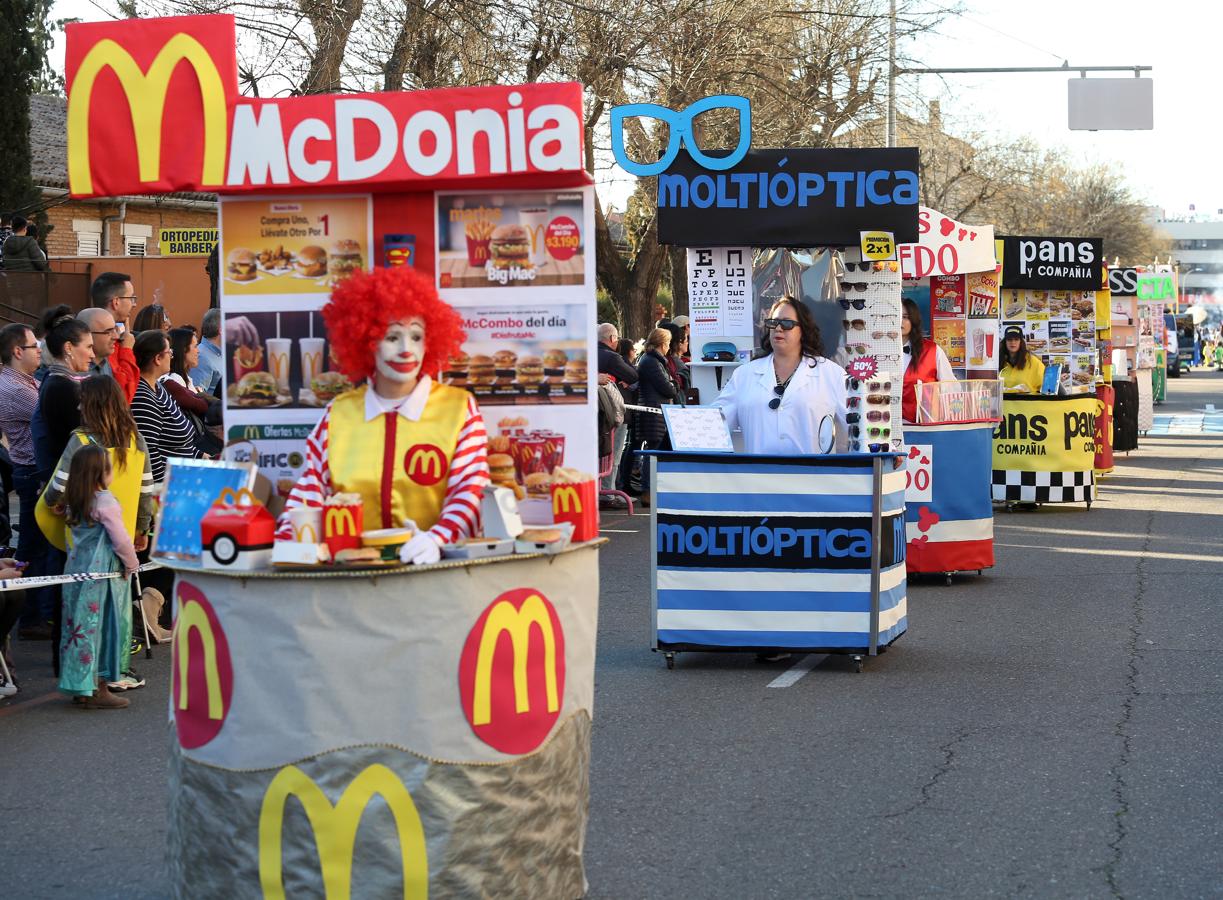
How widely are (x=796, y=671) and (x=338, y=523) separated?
4932mm

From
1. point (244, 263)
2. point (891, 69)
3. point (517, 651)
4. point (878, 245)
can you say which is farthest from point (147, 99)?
point (891, 69)

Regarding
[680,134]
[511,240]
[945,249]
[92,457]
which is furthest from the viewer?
[945,249]

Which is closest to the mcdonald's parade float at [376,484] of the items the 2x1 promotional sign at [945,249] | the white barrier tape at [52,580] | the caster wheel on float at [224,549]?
the caster wheel on float at [224,549]

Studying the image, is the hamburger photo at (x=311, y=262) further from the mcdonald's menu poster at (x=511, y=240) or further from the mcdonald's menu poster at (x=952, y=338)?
the mcdonald's menu poster at (x=952, y=338)

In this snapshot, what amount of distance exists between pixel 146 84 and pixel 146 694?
13.5ft

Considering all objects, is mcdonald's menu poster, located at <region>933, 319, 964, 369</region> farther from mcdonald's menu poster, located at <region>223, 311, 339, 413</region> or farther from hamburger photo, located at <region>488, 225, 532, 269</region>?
mcdonald's menu poster, located at <region>223, 311, 339, 413</region>

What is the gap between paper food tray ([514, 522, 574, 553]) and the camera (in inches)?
187

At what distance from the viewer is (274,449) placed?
555 cm

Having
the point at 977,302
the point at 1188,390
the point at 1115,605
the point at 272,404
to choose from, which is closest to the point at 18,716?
the point at 272,404

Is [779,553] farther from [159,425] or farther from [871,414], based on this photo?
[159,425]

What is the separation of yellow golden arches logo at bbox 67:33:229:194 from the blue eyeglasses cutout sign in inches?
188

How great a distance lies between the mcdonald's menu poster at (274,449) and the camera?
5.53 meters

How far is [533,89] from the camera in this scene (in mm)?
5117

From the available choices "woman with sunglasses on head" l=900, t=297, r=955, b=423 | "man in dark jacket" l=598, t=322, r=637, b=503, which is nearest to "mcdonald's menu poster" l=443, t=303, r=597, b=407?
"woman with sunglasses on head" l=900, t=297, r=955, b=423
